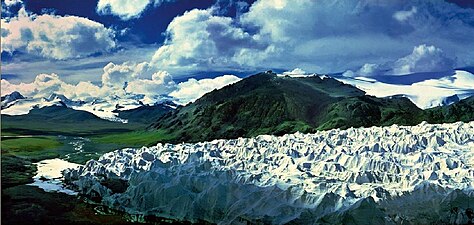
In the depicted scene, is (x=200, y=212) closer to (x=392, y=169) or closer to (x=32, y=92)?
(x=392, y=169)

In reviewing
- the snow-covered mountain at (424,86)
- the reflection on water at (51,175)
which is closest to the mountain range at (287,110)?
the snow-covered mountain at (424,86)

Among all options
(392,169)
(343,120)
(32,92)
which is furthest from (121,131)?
(392,169)

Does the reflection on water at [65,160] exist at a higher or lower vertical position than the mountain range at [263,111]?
lower

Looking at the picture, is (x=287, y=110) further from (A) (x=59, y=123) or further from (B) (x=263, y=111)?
(A) (x=59, y=123)

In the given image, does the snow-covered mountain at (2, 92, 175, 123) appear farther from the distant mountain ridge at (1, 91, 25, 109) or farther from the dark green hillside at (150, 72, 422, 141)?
the dark green hillside at (150, 72, 422, 141)

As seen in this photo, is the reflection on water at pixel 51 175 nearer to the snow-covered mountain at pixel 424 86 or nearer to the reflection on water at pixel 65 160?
the reflection on water at pixel 65 160
